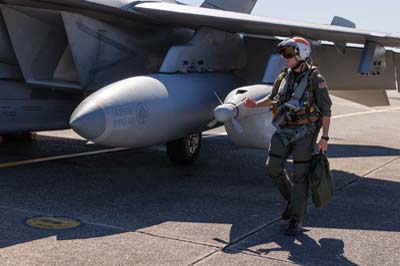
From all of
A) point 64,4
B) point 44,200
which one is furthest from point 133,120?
point 64,4

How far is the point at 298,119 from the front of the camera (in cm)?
523

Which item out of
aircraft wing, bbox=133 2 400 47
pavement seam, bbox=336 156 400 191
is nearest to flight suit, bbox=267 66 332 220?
pavement seam, bbox=336 156 400 191

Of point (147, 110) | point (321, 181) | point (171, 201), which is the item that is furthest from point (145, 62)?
point (321, 181)

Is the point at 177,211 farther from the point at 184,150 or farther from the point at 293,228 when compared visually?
the point at 184,150

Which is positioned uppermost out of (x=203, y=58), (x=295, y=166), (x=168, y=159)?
(x=203, y=58)

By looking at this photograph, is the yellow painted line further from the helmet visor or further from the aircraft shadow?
the helmet visor

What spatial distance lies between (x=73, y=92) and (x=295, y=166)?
169 inches

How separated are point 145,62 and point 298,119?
13.6 feet

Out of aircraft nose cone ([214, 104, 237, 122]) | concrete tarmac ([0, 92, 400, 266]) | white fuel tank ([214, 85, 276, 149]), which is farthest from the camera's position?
white fuel tank ([214, 85, 276, 149])

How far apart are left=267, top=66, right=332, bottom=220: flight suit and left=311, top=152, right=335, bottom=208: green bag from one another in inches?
3.0

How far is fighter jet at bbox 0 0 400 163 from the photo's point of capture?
6.96 m

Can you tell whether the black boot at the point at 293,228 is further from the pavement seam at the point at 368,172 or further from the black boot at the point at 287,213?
the pavement seam at the point at 368,172

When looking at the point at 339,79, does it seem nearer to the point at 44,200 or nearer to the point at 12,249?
the point at 44,200

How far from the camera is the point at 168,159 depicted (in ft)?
30.7
